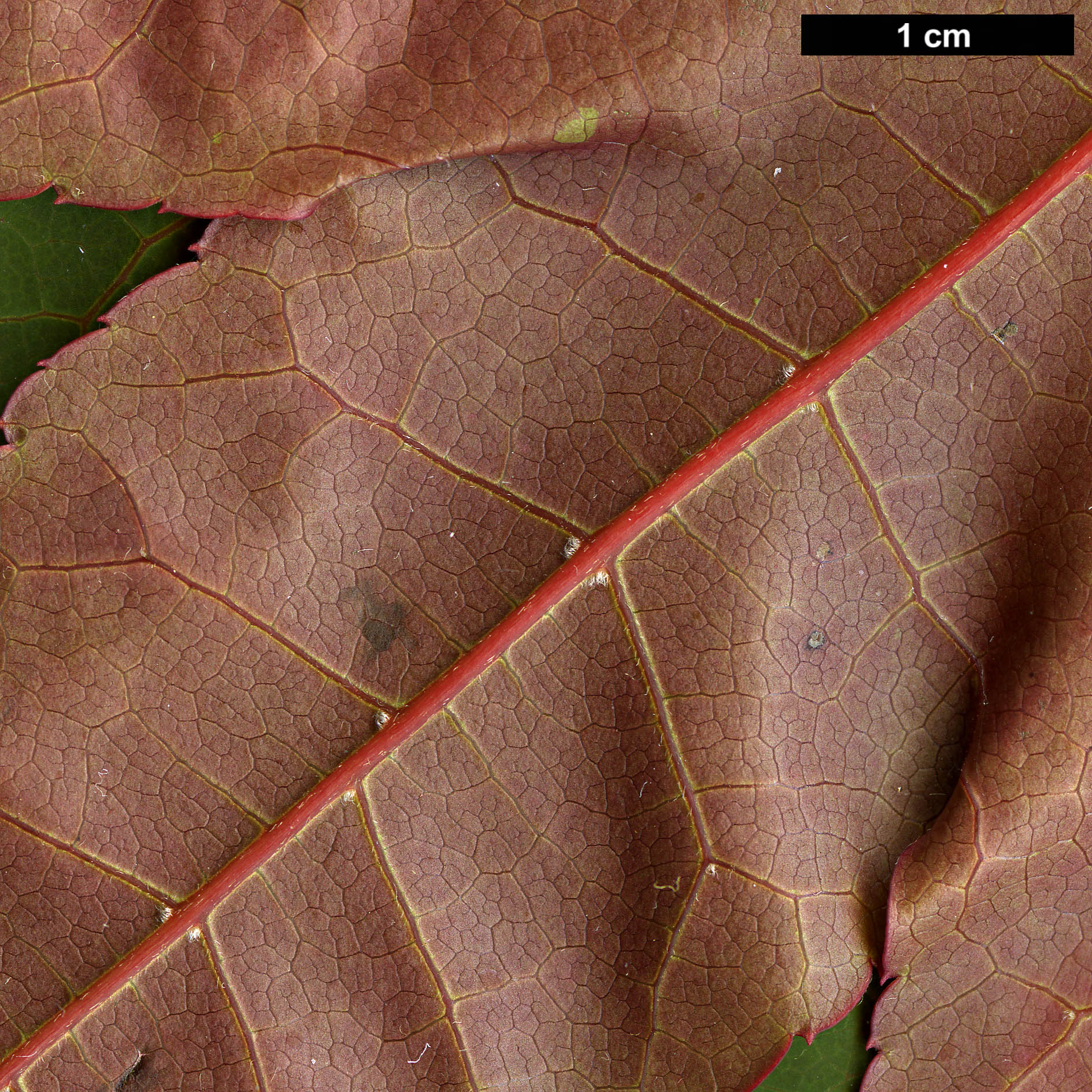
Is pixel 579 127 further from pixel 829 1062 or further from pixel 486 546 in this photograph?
pixel 829 1062

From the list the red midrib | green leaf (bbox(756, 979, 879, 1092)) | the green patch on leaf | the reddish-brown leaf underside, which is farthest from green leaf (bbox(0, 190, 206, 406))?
green leaf (bbox(756, 979, 879, 1092))

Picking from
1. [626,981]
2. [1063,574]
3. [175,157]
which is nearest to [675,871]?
[626,981]

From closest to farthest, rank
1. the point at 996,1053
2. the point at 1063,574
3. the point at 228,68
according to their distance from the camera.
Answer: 1. the point at 228,68
2. the point at 1063,574
3. the point at 996,1053

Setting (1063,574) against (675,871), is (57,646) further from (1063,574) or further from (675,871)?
(1063,574)

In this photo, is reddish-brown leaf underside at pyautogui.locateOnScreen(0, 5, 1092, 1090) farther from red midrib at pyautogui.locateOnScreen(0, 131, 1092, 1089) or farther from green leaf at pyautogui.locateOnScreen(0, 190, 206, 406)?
green leaf at pyautogui.locateOnScreen(0, 190, 206, 406)

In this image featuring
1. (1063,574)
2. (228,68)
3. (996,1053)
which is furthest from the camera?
(996,1053)
